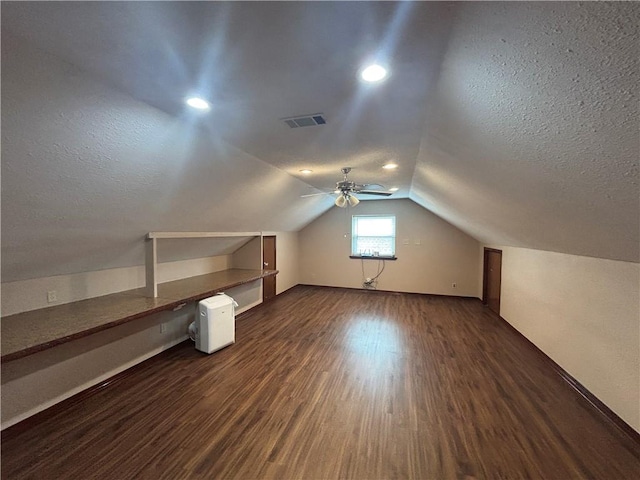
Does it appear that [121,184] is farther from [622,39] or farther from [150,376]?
[622,39]

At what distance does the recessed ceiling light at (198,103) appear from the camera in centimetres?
179

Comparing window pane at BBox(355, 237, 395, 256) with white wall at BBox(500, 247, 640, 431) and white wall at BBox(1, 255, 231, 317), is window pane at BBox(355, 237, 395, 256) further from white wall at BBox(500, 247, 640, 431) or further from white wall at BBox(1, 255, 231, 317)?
white wall at BBox(1, 255, 231, 317)

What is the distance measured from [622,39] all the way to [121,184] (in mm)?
2855

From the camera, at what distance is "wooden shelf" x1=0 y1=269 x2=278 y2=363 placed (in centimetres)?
204

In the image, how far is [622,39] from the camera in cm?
79

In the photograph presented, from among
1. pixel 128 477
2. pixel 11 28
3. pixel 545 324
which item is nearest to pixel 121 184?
pixel 11 28

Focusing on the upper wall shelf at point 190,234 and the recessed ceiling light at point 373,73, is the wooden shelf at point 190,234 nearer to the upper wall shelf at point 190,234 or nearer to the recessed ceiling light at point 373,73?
the upper wall shelf at point 190,234

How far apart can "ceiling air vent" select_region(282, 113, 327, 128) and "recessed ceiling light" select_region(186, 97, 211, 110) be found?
22.2 inches

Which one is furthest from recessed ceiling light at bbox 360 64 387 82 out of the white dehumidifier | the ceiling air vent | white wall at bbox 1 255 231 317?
white wall at bbox 1 255 231 317

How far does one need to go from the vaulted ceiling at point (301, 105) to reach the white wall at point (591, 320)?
1.05 feet

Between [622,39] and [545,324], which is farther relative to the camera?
[545,324]

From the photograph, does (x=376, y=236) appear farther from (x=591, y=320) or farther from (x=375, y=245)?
(x=591, y=320)

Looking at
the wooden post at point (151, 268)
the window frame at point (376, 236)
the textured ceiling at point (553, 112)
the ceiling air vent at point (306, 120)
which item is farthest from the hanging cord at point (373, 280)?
the ceiling air vent at point (306, 120)

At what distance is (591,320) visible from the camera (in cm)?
268
